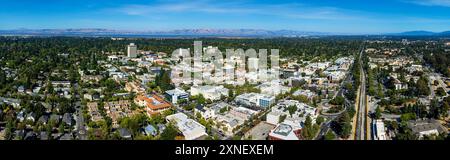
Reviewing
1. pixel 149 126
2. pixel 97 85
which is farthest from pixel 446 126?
pixel 97 85

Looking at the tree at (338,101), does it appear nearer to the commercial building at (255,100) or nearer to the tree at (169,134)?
the commercial building at (255,100)

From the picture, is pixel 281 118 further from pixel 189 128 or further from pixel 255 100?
pixel 189 128

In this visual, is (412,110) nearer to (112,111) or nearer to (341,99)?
(341,99)

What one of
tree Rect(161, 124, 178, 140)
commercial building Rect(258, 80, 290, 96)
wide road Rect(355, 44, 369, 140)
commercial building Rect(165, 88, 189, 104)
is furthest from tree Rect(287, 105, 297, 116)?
commercial building Rect(165, 88, 189, 104)

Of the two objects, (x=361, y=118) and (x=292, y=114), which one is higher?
(x=292, y=114)

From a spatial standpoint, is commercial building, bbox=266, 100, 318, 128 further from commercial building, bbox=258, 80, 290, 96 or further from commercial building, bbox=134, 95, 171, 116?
commercial building, bbox=134, 95, 171, 116

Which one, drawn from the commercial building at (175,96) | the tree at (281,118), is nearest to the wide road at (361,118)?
the tree at (281,118)

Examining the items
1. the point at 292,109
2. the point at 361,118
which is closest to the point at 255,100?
the point at 292,109

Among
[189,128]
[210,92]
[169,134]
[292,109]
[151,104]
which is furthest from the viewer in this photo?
[210,92]
